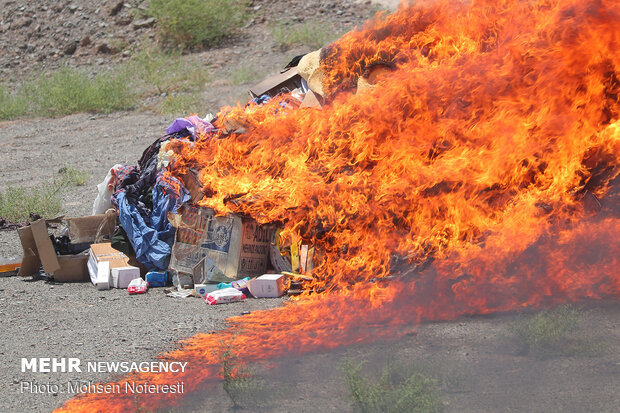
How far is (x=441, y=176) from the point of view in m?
5.08

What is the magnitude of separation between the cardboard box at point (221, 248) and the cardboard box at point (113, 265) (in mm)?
370

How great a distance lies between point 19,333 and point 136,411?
1.71 m

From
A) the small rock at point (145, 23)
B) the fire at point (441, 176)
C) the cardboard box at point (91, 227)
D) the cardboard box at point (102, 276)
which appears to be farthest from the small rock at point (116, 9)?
the cardboard box at point (102, 276)

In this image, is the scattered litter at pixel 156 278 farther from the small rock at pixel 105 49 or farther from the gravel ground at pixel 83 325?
the small rock at pixel 105 49

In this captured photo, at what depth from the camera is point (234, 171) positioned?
19.5 ft

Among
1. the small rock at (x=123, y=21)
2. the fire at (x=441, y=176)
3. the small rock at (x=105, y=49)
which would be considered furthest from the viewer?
the small rock at (x=123, y=21)

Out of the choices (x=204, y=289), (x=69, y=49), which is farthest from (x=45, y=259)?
(x=69, y=49)

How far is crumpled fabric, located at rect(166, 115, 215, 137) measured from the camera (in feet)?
21.3

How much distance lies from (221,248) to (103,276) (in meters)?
1.02

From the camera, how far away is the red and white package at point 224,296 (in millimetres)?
5301

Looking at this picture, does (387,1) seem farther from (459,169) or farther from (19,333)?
(19,333)

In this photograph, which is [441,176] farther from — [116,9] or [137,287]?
[116,9]

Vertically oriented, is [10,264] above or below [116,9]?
below

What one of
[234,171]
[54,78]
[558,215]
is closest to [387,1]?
[54,78]
